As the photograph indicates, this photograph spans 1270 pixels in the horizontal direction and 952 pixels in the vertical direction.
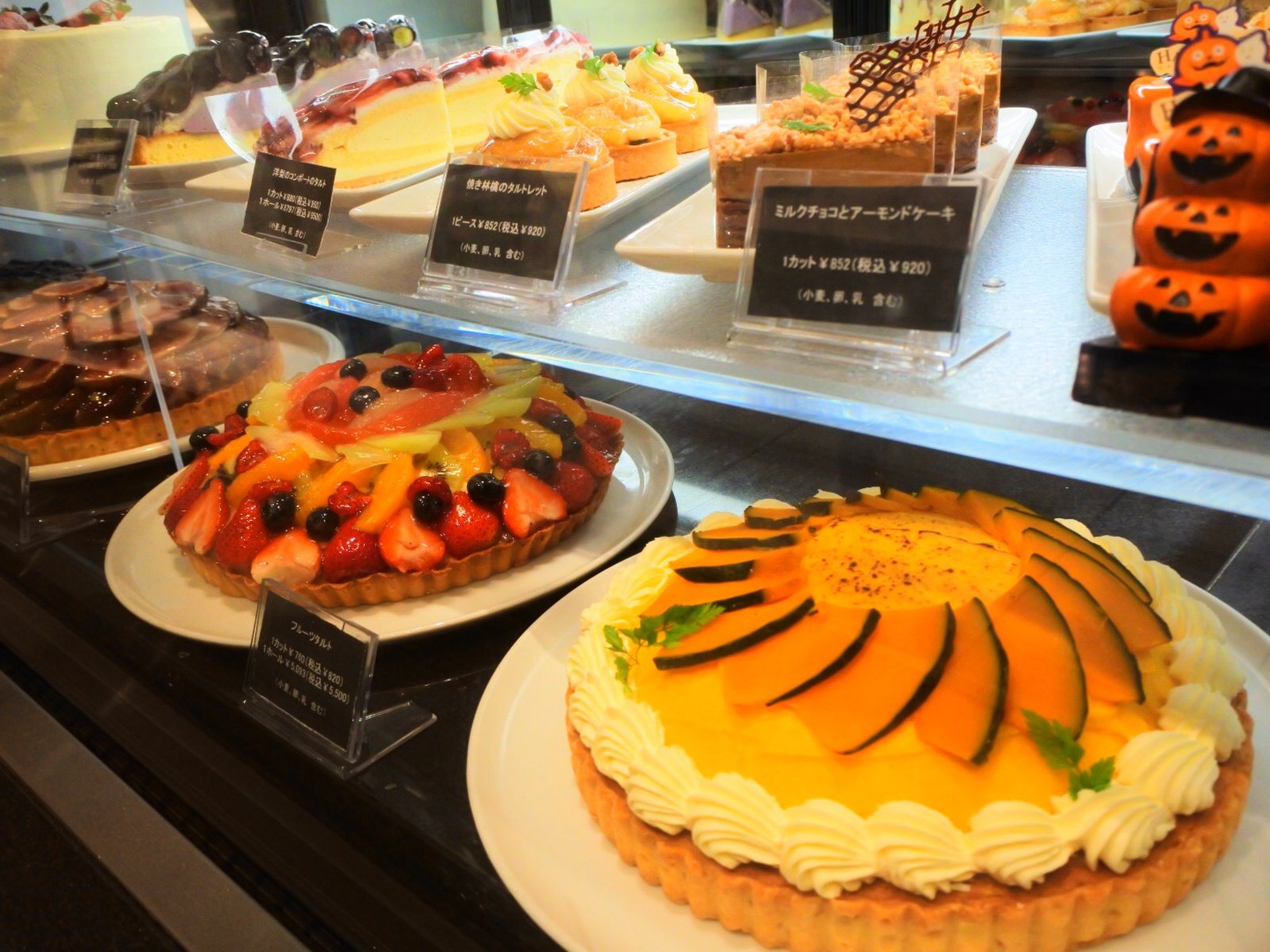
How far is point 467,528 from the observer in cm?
163

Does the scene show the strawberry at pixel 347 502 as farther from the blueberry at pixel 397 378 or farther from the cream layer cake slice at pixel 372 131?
the cream layer cake slice at pixel 372 131

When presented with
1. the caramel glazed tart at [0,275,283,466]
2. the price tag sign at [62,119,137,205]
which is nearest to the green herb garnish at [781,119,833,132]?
the price tag sign at [62,119,137,205]

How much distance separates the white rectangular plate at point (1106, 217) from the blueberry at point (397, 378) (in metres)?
1.16

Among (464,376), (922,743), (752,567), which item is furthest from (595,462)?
(922,743)

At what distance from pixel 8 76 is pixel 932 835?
107 inches

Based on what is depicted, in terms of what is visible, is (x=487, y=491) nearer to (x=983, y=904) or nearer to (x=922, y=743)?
(x=922, y=743)

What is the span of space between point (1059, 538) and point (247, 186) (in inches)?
62.9

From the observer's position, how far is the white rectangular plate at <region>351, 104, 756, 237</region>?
1665mm

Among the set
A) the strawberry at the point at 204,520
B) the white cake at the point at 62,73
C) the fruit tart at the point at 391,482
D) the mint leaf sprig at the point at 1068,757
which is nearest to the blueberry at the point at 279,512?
the fruit tart at the point at 391,482

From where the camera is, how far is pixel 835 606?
4.01 feet

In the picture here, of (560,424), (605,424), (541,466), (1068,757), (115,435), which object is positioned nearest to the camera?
(1068,757)

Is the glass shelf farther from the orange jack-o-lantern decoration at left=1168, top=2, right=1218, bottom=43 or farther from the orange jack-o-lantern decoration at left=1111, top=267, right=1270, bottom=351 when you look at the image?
the orange jack-o-lantern decoration at left=1168, top=2, right=1218, bottom=43

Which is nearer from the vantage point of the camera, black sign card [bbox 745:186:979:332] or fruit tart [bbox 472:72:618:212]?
black sign card [bbox 745:186:979:332]

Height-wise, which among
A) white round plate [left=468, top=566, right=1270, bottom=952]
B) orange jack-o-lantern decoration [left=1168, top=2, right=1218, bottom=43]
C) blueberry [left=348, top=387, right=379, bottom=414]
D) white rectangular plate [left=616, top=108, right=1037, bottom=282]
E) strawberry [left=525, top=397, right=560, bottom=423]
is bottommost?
white round plate [left=468, top=566, right=1270, bottom=952]
